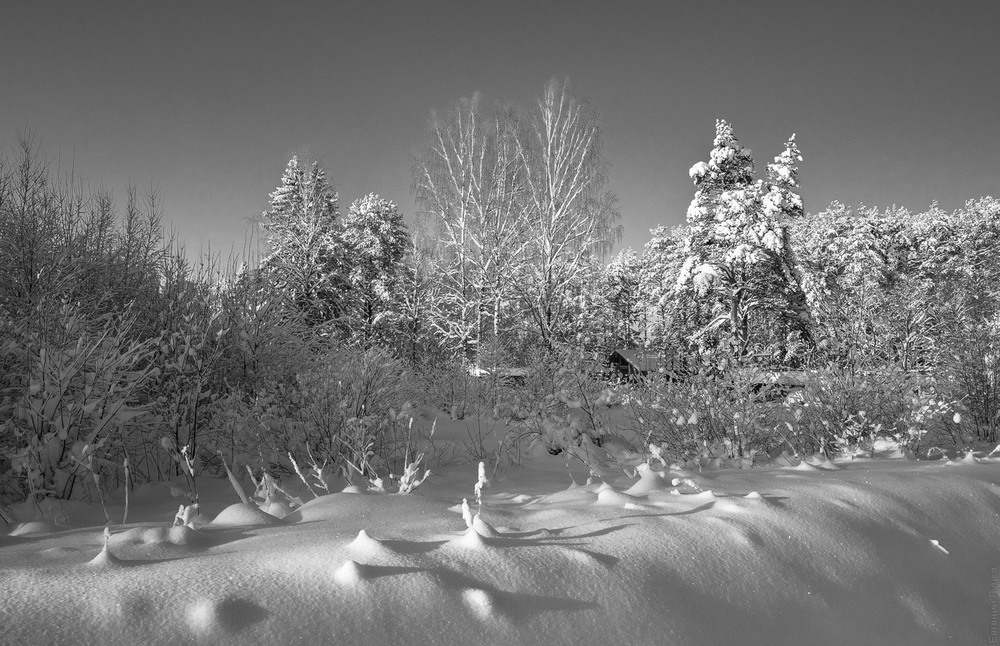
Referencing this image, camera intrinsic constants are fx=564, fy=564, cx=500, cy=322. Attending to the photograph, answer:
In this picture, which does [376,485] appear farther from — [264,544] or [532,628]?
[532,628]

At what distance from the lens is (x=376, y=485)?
3.62 m

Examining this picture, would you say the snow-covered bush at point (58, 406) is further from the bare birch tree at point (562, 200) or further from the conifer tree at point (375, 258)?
the conifer tree at point (375, 258)

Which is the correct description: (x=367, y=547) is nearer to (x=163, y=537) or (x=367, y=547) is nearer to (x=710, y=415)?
(x=163, y=537)

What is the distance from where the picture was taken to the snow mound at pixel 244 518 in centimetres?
262

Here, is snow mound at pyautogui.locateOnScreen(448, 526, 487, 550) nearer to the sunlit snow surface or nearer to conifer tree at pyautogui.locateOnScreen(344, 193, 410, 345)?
the sunlit snow surface

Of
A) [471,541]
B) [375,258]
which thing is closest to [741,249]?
[375,258]

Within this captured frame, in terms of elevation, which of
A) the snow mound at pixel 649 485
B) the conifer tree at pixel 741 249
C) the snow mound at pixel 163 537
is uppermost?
the conifer tree at pixel 741 249

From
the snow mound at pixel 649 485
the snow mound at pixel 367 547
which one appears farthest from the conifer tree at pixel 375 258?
the snow mound at pixel 367 547

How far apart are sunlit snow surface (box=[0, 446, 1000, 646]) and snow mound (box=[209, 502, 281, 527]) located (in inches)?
0.5

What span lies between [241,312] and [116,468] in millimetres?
2778

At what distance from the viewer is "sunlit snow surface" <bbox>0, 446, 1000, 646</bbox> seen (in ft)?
5.41

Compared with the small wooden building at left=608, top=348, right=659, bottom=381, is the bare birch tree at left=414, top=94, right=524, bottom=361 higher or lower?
higher

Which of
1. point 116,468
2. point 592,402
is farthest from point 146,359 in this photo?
point 592,402

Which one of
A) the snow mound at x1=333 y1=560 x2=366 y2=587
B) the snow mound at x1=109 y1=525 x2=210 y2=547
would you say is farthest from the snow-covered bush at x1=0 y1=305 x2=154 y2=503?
the snow mound at x1=333 y1=560 x2=366 y2=587
